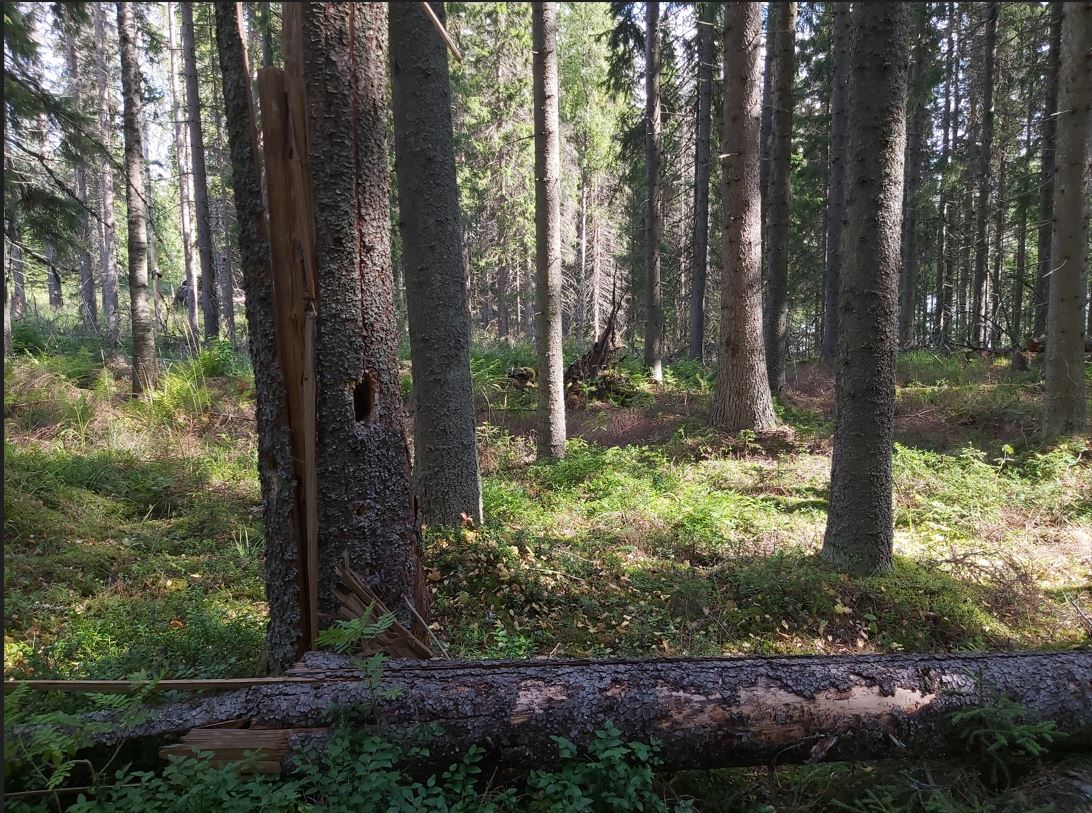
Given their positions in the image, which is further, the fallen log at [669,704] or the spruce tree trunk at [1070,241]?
the spruce tree trunk at [1070,241]

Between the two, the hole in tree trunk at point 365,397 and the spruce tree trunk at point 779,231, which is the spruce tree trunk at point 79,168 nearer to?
the hole in tree trunk at point 365,397

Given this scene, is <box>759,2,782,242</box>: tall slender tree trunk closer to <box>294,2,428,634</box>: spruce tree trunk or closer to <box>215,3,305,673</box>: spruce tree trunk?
<box>294,2,428,634</box>: spruce tree trunk

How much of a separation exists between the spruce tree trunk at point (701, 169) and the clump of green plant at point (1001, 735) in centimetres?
1502

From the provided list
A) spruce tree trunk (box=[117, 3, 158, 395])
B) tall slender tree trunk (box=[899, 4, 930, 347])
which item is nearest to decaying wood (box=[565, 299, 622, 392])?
spruce tree trunk (box=[117, 3, 158, 395])

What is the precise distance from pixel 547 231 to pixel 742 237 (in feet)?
10.4

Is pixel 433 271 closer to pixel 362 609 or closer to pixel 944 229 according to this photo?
pixel 362 609

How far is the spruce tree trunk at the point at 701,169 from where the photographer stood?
16922mm

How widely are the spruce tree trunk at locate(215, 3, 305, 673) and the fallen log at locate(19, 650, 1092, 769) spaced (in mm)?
478

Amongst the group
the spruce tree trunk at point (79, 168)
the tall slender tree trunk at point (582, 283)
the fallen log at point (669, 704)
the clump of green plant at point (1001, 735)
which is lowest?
the clump of green plant at point (1001, 735)

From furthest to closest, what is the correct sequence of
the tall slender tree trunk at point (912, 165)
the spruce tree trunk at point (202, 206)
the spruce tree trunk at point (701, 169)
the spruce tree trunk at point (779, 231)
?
1. the tall slender tree trunk at point (912, 165)
2. the spruce tree trunk at point (701, 169)
3. the spruce tree trunk at point (202, 206)
4. the spruce tree trunk at point (779, 231)

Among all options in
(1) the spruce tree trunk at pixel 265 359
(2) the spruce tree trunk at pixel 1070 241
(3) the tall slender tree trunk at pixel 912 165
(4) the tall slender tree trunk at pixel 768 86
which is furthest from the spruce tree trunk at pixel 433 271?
(3) the tall slender tree trunk at pixel 912 165

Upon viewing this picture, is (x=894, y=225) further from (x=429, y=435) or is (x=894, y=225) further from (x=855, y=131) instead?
(x=429, y=435)

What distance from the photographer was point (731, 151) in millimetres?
9555

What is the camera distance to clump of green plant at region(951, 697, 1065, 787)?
9.04 feet
